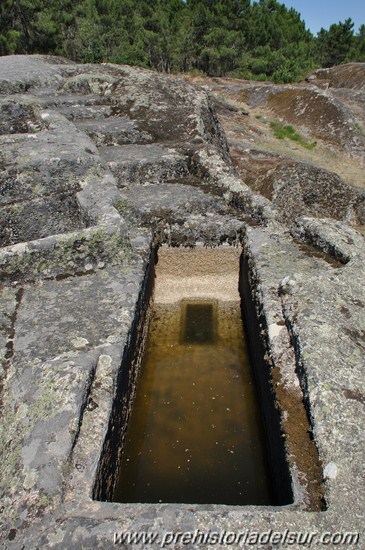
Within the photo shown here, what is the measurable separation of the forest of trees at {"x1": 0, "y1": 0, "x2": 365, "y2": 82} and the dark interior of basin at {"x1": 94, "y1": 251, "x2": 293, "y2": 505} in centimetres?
3490

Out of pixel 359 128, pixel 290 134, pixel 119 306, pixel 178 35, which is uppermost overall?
pixel 178 35

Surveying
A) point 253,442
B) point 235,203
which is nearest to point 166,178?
point 235,203

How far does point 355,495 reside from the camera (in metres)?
3.17

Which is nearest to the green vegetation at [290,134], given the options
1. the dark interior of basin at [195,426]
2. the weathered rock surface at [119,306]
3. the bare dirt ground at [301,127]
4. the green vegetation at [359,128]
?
the bare dirt ground at [301,127]

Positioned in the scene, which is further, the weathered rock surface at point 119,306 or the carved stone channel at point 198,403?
the carved stone channel at point 198,403

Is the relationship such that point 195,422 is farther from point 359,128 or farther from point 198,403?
point 359,128

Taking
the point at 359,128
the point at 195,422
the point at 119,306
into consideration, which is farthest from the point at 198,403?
the point at 359,128

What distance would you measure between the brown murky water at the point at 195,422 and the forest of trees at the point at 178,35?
114 ft

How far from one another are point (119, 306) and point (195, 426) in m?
1.68

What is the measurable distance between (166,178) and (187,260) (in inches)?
97.6

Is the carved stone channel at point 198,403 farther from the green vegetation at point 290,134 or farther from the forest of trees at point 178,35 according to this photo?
the forest of trees at point 178,35

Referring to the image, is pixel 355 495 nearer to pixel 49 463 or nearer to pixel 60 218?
pixel 49 463

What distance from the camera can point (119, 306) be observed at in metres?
5.24

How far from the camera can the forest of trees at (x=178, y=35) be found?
37.6m
